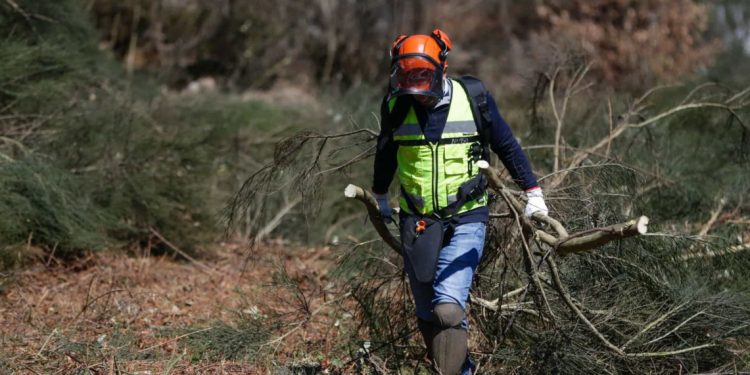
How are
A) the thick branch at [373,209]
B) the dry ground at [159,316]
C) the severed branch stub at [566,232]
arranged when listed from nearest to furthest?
the severed branch stub at [566,232] → the thick branch at [373,209] → the dry ground at [159,316]

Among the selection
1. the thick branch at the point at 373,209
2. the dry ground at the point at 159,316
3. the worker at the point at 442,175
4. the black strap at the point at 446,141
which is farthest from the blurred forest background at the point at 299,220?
the black strap at the point at 446,141

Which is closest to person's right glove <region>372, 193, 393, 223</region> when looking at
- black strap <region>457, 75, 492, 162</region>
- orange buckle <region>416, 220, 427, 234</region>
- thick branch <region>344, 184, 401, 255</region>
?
thick branch <region>344, 184, 401, 255</region>

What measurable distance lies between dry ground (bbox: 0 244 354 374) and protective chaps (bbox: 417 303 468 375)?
1.18 meters

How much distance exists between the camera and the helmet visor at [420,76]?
4062mm

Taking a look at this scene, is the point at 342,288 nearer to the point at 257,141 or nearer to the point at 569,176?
the point at 569,176

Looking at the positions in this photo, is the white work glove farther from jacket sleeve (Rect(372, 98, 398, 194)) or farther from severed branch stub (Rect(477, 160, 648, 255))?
jacket sleeve (Rect(372, 98, 398, 194))

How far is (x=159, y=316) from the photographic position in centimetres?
589

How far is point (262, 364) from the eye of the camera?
489 cm

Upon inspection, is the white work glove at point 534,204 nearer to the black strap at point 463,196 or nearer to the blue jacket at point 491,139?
the blue jacket at point 491,139

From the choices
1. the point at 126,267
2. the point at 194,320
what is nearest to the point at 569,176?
the point at 194,320

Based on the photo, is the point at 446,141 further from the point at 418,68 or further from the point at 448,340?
the point at 448,340

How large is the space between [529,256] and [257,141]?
5554 millimetres

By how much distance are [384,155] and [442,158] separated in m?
0.42

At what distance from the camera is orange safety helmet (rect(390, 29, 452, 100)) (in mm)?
4062
